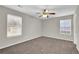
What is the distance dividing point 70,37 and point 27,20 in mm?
3087

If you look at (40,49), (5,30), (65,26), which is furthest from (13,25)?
(65,26)

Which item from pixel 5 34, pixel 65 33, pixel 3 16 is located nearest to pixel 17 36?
pixel 5 34

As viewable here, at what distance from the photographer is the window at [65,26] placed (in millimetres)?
5996

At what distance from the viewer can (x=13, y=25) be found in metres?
4.43

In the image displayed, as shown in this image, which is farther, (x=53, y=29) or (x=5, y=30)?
(x=53, y=29)

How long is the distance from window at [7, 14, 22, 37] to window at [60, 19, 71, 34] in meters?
3.08

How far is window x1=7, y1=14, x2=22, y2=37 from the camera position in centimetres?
412

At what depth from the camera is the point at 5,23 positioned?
3.94 m

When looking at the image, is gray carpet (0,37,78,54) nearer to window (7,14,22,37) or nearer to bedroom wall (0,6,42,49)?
bedroom wall (0,6,42,49)

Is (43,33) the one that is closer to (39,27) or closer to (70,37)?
(39,27)

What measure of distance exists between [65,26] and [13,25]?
3.75m

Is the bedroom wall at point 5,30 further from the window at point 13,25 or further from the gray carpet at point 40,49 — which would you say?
the gray carpet at point 40,49

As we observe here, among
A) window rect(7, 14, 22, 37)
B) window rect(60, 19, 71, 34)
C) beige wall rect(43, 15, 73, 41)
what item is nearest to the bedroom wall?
window rect(7, 14, 22, 37)

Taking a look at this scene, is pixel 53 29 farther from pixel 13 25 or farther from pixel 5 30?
pixel 5 30
